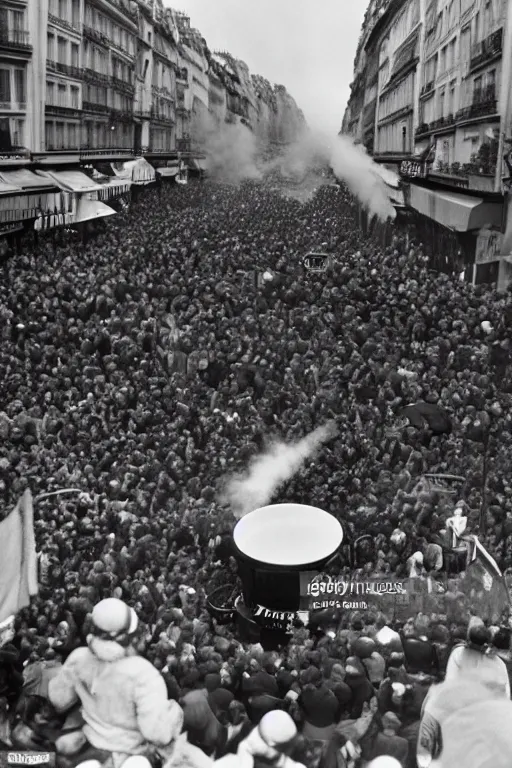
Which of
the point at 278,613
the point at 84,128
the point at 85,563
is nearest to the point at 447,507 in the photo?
A: the point at 278,613

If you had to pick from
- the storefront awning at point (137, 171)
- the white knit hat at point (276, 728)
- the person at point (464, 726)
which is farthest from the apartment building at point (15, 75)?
the person at point (464, 726)

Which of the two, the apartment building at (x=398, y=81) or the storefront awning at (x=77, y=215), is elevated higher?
the apartment building at (x=398, y=81)

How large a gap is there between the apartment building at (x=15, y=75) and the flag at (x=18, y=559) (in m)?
2.09

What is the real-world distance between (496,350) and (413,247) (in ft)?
2.54

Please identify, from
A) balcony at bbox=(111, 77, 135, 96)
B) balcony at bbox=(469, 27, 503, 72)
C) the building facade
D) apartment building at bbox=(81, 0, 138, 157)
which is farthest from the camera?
balcony at bbox=(111, 77, 135, 96)

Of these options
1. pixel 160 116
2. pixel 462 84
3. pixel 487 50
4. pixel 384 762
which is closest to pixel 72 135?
pixel 160 116

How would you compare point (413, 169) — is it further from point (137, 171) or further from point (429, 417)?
point (137, 171)

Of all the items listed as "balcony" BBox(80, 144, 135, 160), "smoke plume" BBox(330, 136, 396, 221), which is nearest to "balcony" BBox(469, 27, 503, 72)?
"smoke plume" BBox(330, 136, 396, 221)

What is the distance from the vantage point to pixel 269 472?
478cm

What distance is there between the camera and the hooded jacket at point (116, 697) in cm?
455

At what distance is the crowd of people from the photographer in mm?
4535

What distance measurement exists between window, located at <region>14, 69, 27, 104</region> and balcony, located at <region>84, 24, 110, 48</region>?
1.44ft

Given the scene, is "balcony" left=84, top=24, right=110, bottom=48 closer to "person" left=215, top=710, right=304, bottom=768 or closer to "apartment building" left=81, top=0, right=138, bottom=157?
"apartment building" left=81, top=0, right=138, bottom=157

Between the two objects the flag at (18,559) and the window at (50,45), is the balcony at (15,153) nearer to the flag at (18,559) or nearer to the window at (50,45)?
the window at (50,45)
